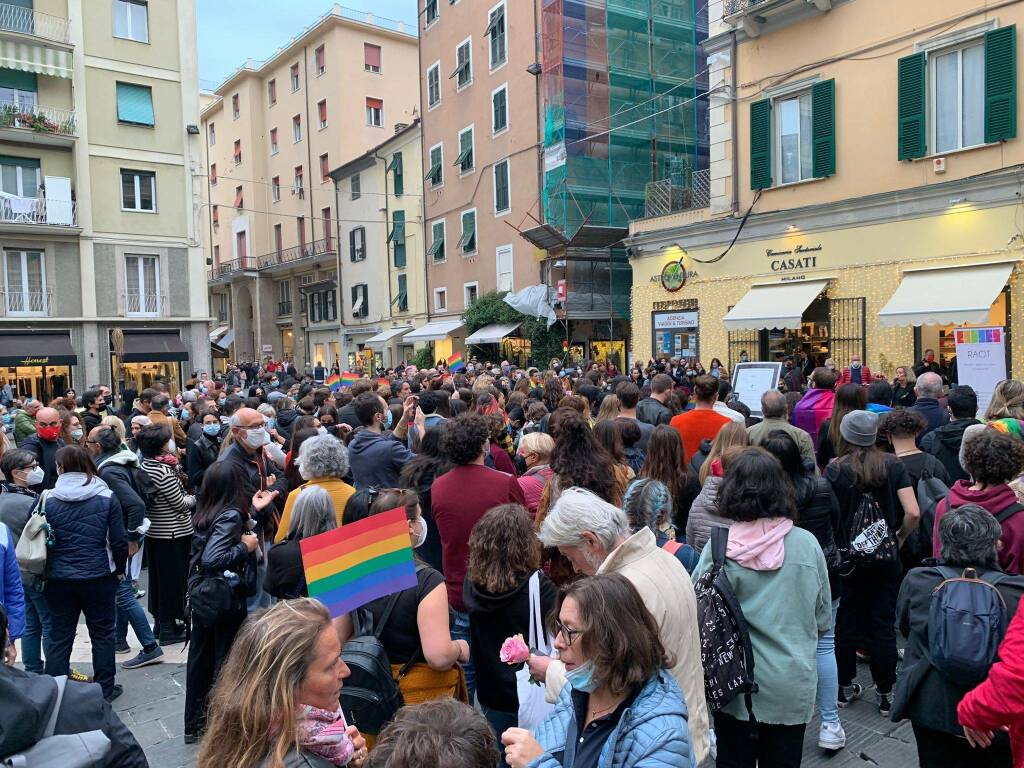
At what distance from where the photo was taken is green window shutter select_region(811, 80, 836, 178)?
15.2 metres

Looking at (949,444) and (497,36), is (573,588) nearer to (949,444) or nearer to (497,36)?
(949,444)

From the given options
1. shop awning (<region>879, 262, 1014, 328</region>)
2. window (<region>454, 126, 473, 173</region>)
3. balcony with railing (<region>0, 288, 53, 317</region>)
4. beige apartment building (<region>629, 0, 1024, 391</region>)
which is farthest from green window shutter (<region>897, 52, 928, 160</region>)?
balcony with railing (<region>0, 288, 53, 317</region>)

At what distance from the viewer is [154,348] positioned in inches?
935

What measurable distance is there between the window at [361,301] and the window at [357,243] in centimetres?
138

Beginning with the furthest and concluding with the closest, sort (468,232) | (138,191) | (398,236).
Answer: (398,236)
(468,232)
(138,191)

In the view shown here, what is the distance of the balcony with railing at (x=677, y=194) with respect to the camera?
2016cm

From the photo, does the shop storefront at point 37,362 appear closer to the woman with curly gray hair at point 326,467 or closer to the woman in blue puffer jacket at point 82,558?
the woman in blue puffer jacket at point 82,558

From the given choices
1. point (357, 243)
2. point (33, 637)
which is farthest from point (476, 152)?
point (33, 637)

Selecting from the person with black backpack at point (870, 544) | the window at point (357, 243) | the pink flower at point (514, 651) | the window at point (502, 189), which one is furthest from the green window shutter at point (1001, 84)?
the window at point (357, 243)

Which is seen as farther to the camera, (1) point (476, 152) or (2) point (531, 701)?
(1) point (476, 152)

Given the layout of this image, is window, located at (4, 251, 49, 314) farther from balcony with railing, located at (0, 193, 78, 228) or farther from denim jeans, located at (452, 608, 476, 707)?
denim jeans, located at (452, 608, 476, 707)

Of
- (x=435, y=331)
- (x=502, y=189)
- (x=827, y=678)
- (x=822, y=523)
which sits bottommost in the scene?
(x=827, y=678)

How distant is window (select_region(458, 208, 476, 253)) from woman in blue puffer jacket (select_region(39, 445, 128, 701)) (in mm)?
24395

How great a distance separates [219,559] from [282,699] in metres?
2.33
